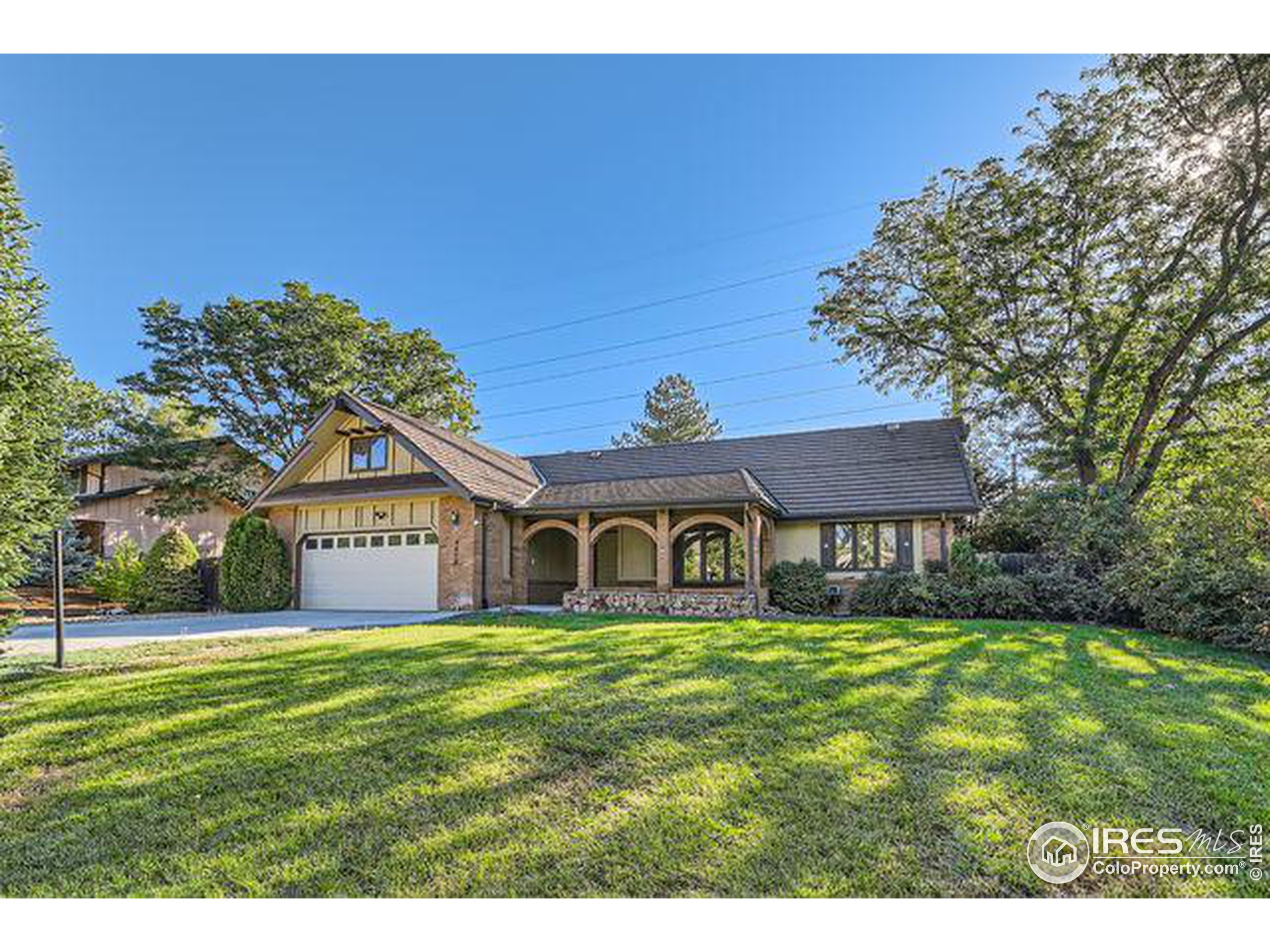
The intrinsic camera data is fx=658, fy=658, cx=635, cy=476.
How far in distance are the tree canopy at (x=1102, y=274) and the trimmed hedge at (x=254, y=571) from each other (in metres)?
17.7

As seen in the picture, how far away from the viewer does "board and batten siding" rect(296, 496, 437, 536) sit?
16531mm

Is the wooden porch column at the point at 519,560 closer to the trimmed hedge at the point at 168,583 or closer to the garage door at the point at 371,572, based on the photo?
the garage door at the point at 371,572

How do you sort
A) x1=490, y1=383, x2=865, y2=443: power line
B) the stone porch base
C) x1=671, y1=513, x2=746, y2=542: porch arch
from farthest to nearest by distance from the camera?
x1=490, y1=383, x2=865, y2=443: power line
x1=671, y1=513, x2=746, y2=542: porch arch
the stone porch base

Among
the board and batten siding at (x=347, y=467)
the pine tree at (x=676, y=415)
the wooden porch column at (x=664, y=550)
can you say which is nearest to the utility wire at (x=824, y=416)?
the board and batten siding at (x=347, y=467)

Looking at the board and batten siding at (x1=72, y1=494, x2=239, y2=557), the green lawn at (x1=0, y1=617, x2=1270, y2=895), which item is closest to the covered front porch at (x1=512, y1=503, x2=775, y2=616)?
the green lawn at (x1=0, y1=617, x2=1270, y2=895)

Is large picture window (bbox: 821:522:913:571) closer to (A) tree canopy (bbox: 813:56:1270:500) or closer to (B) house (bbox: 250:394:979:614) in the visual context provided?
(B) house (bbox: 250:394:979:614)

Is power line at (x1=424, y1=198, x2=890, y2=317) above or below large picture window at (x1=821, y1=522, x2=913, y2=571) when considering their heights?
above

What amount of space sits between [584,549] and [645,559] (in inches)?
159

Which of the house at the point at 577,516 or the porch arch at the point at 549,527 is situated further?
the porch arch at the point at 549,527

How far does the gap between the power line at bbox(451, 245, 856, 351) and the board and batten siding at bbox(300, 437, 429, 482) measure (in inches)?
466

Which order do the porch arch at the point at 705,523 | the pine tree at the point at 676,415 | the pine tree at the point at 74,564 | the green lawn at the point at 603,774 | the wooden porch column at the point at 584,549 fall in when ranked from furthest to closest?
1. the pine tree at the point at 676,415
2. the pine tree at the point at 74,564
3. the wooden porch column at the point at 584,549
4. the porch arch at the point at 705,523
5. the green lawn at the point at 603,774

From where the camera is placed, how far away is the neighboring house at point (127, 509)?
1019 inches
